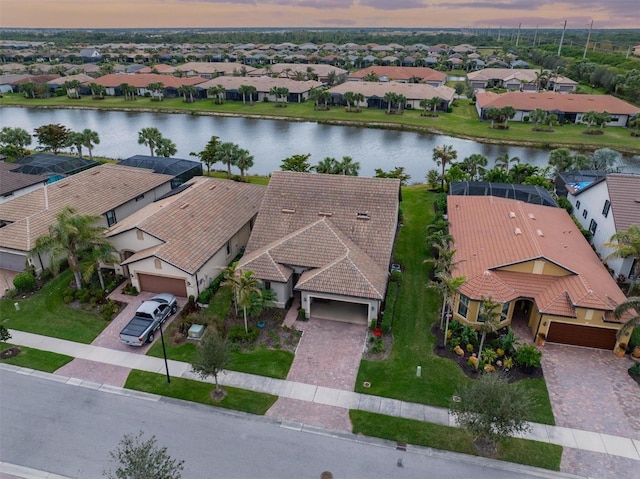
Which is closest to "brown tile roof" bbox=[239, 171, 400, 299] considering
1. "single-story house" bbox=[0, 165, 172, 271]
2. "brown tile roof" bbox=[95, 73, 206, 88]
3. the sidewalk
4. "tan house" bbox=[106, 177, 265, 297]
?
"tan house" bbox=[106, 177, 265, 297]

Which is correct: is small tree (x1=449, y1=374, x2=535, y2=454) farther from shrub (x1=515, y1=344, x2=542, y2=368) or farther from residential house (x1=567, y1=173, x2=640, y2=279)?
residential house (x1=567, y1=173, x2=640, y2=279)

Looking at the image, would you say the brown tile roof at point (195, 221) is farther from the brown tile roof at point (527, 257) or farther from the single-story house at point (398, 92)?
the single-story house at point (398, 92)

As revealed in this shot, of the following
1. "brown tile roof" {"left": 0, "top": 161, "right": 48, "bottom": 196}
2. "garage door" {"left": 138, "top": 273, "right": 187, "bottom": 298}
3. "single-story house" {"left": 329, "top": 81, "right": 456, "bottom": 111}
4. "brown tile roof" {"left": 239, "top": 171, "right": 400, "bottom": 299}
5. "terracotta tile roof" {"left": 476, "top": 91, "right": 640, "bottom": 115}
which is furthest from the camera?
"single-story house" {"left": 329, "top": 81, "right": 456, "bottom": 111}

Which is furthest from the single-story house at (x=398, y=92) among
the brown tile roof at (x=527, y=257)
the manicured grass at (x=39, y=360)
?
the manicured grass at (x=39, y=360)

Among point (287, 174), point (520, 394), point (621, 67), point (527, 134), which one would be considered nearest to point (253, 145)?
point (287, 174)

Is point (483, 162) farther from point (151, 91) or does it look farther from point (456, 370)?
point (151, 91)

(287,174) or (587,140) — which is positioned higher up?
(287,174)
